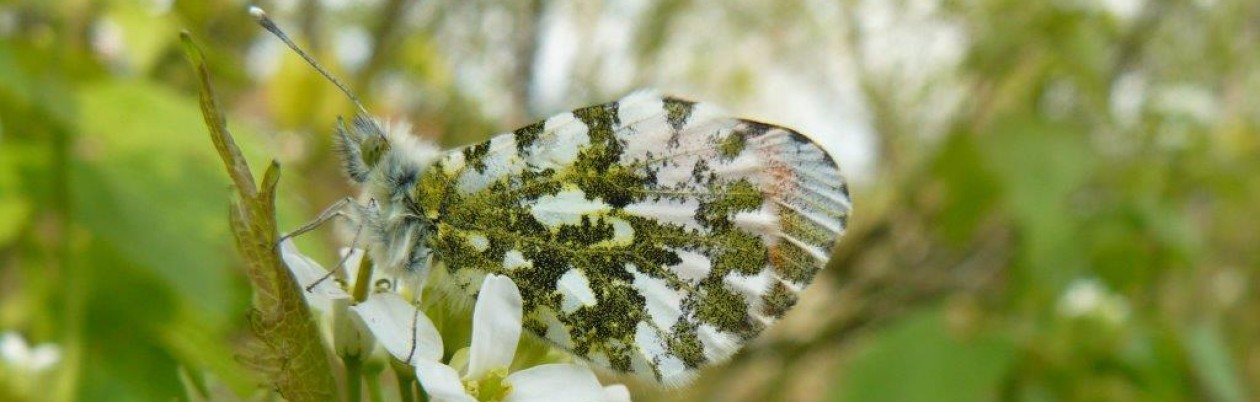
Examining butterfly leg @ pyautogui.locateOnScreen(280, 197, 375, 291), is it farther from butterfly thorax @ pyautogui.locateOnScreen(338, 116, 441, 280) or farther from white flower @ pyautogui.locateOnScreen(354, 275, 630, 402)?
white flower @ pyautogui.locateOnScreen(354, 275, 630, 402)

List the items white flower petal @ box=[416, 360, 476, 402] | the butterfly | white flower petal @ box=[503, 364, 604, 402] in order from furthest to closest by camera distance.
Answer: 1. the butterfly
2. white flower petal @ box=[503, 364, 604, 402]
3. white flower petal @ box=[416, 360, 476, 402]

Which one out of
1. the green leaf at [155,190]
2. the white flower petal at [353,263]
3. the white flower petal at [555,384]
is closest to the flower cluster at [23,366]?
the green leaf at [155,190]

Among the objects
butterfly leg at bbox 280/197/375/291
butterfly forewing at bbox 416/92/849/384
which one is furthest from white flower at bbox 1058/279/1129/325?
butterfly leg at bbox 280/197/375/291

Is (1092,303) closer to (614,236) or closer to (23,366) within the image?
(614,236)

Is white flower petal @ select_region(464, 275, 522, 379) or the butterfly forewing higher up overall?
the butterfly forewing

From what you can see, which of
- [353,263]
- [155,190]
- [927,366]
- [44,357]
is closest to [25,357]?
[44,357]

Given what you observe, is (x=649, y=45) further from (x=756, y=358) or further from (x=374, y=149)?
(x=374, y=149)

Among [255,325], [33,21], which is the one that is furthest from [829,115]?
[255,325]
